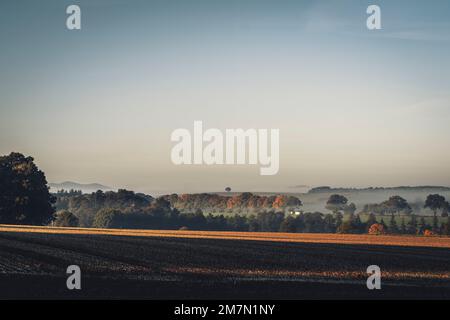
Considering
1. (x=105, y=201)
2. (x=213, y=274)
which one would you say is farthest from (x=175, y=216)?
(x=213, y=274)

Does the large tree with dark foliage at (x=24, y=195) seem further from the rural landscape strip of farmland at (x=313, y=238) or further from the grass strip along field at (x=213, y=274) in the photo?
the grass strip along field at (x=213, y=274)

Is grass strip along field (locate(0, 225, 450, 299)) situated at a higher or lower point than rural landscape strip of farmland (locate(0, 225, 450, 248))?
higher

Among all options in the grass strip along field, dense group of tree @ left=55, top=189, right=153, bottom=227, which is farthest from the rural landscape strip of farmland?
dense group of tree @ left=55, top=189, right=153, bottom=227

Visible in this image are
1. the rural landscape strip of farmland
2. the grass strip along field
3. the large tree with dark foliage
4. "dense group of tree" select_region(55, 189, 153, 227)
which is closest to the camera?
the grass strip along field

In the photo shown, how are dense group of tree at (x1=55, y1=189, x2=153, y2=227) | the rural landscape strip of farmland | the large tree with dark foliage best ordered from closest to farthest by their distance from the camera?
1. the rural landscape strip of farmland
2. the large tree with dark foliage
3. dense group of tree at (x1=55, y1=189, x2=153, y2=227)

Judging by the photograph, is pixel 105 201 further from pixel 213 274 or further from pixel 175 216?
pixel 213 274

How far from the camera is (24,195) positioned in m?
130

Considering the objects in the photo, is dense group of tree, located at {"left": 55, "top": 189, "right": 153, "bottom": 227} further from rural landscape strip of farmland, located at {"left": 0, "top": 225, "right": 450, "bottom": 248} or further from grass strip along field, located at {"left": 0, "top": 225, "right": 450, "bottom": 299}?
grass strip along field, located at {"left": 0, "top": 225, "right": 450, "bottom": 299}

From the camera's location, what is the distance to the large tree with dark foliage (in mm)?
128750

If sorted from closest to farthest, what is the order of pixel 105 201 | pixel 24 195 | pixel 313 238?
pixel 313 238
pixel 24 195
pixel 105 201

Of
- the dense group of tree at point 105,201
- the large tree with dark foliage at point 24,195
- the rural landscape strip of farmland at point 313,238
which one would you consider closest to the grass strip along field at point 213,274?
the rural landscape strip of farmland at point 313,238

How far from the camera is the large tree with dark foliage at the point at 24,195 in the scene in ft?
422
